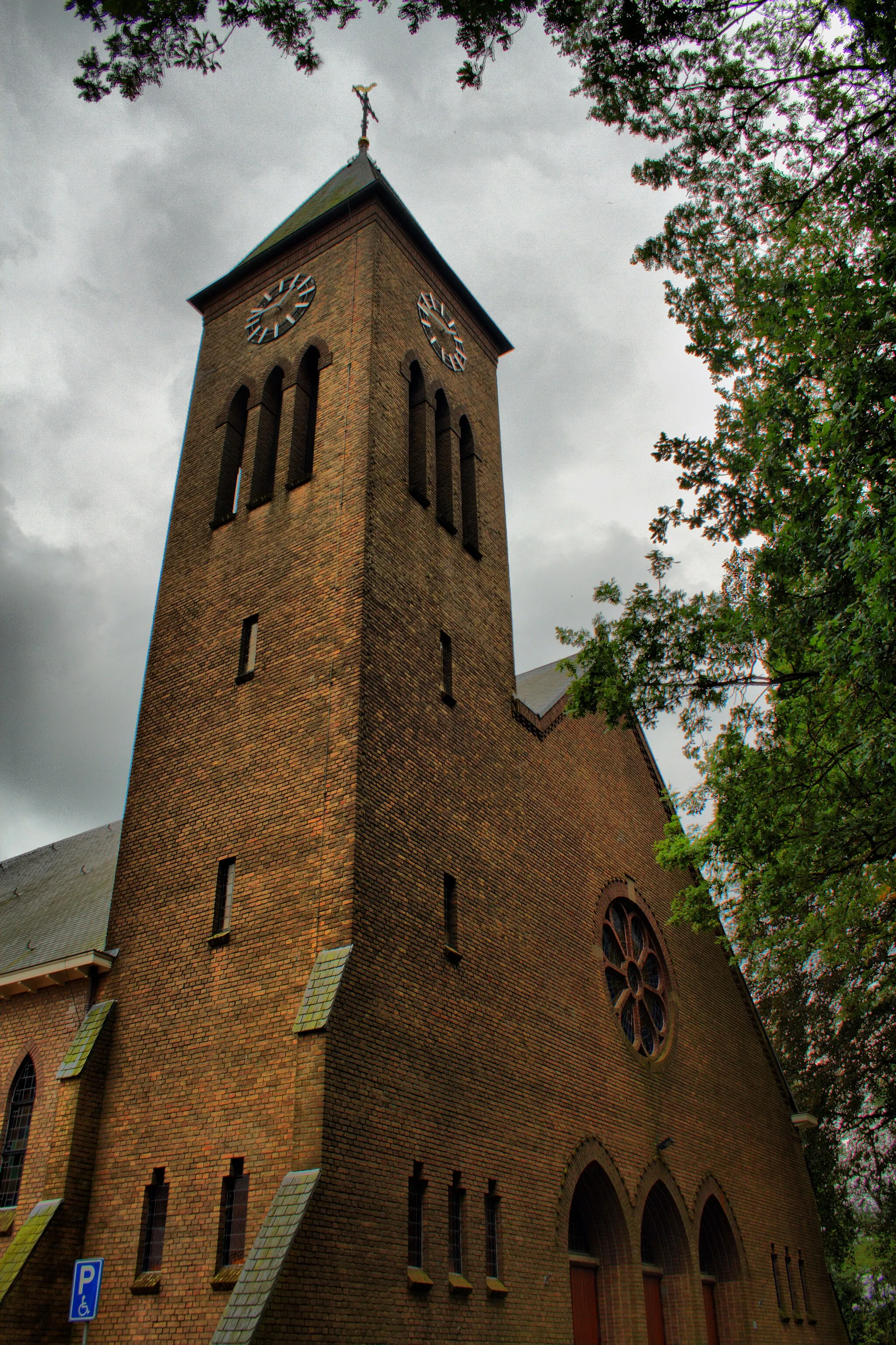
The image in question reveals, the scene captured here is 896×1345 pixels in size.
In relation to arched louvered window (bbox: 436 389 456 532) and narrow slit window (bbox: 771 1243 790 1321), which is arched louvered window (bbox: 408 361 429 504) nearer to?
arched louvered window (bbox: 436 389 456 532)

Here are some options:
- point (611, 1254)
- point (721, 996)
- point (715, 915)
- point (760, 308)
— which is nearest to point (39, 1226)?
point (611, 1254)

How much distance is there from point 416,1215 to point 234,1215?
1982mm

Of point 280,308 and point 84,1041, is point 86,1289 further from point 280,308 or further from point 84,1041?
point 280,308

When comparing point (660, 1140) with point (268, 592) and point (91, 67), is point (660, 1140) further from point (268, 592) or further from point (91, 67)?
point (91, 67)

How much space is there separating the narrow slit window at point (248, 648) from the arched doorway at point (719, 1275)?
12168 mm

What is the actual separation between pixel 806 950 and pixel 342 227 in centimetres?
1493

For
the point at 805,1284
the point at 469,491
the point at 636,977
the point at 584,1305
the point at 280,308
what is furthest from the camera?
the point at 805,1284

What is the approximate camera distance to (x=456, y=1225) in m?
11.6

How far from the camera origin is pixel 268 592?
14977mm

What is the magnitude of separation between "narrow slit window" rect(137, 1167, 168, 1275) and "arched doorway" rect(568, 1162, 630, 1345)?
603cm

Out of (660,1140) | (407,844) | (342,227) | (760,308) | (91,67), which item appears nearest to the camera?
(91,67)

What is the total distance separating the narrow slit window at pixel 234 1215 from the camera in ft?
33.5

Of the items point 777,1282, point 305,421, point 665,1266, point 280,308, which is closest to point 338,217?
point 280,308

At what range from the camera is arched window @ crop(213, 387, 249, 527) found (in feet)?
55.8
